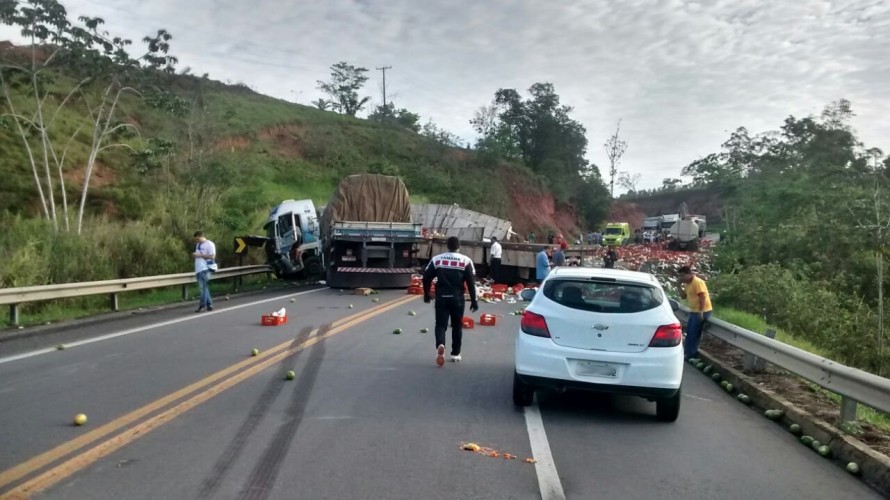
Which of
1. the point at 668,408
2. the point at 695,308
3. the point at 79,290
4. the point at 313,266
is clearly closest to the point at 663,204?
the point at 313,266

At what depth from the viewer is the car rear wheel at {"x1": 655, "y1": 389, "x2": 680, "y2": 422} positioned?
23.9 ft

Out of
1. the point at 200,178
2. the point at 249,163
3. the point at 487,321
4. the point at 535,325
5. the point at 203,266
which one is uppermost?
the point at 249,163

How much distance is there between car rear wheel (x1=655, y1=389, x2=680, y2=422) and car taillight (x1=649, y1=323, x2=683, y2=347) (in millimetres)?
479

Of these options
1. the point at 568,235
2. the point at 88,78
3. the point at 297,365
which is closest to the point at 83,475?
the point at 297,365

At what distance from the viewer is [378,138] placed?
225 feet

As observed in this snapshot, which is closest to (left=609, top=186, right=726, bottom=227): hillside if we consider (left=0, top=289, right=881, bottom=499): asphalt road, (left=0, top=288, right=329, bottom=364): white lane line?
(left=0, top=288, right=329, bottom=364): white lane line

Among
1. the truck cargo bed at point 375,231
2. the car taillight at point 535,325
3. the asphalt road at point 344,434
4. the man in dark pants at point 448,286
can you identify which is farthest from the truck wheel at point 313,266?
the car taillight at point 535,325

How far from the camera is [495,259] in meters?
25.4

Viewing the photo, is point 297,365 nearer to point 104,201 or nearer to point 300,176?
point 104,201

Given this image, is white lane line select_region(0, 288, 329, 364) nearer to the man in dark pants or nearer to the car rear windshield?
the man in dark pants

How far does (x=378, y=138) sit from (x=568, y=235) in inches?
852

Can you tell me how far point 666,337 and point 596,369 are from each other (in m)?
0.75

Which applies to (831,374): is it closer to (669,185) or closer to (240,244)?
(240,244)

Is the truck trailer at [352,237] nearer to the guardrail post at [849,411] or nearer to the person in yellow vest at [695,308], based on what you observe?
the person in yellow vest at [695,308]
